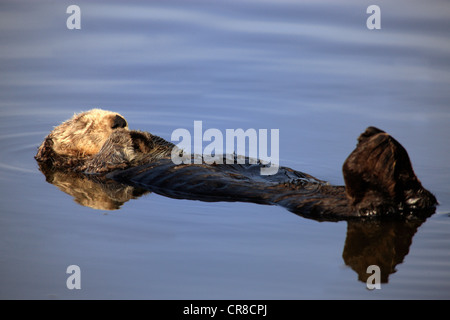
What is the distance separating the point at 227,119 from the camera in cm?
767

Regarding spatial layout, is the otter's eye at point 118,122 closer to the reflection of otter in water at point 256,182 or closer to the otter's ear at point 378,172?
the reflection of otter in water at point 256,182

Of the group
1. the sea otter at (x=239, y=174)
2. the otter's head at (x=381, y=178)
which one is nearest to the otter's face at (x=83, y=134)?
the sea otter at (x=239, y=174)

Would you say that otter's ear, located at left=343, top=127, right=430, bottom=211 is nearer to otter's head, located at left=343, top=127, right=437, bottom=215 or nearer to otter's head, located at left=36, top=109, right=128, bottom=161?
otter's head, located at left=343, top=127, right=437, bottom=215

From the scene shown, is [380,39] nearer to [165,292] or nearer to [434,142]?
[434,142]

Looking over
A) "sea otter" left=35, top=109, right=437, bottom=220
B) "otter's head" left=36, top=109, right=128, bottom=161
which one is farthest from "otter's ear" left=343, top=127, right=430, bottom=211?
"otter's head" left=36, top=109, right=128, bottom=161

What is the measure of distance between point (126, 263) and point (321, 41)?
250 inches

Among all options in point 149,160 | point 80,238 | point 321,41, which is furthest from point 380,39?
point 80,238

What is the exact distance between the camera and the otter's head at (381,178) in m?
4.61

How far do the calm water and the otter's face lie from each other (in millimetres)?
405

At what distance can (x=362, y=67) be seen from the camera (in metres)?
9.23

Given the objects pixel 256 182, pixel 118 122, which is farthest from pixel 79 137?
pixel 256 182

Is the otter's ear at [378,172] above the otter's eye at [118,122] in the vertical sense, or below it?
below

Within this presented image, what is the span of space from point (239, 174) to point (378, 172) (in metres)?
1.29

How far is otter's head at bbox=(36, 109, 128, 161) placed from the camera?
651 cm
